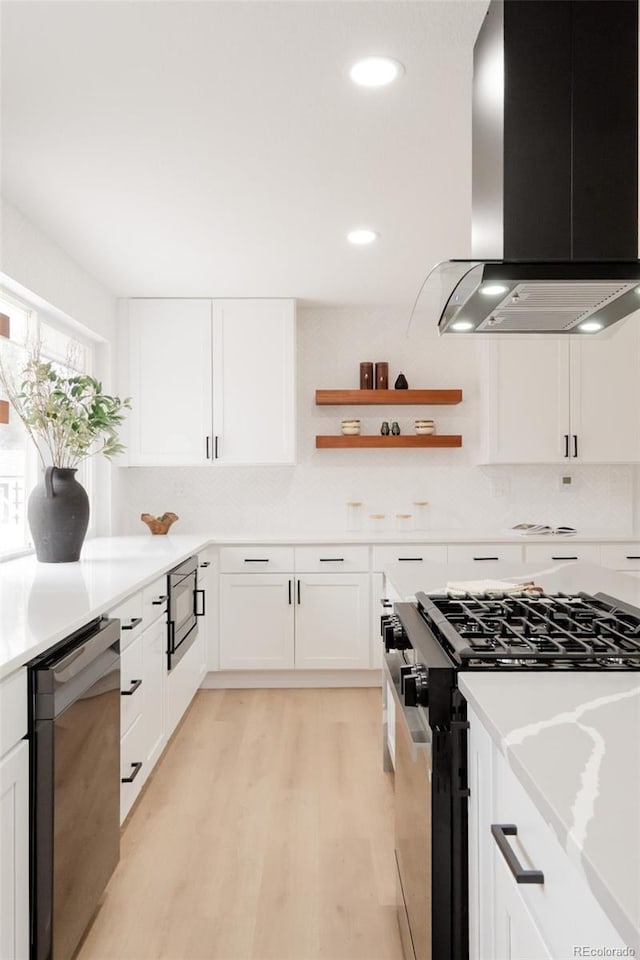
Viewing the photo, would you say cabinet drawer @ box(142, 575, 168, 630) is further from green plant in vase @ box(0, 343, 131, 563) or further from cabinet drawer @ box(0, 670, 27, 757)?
cabinet drawer @ box(0, 670, 27, 757)

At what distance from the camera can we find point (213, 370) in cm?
463

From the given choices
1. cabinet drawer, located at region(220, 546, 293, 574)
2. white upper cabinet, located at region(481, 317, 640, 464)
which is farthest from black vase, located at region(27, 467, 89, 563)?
white upper cabinet, located at region(481, 317, 640, 464)

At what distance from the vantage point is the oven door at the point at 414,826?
143 cm

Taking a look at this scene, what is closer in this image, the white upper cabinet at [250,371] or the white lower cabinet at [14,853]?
the white lower cabinet at [14,853]

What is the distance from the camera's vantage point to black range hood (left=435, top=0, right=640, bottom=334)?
1.65 m

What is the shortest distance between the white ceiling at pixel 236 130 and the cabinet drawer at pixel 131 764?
6.88ft

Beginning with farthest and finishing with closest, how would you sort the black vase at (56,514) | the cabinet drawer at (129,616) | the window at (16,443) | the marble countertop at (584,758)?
the window at (16,443) → the black vase at (56,514) → the cabinet drawer at (129,616) → the marble countertop at (584,758)

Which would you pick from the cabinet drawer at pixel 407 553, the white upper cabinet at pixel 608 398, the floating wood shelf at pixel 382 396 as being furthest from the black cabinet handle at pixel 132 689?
the white upper cabinet at pixel 608 398

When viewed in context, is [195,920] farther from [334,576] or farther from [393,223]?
[393,223]

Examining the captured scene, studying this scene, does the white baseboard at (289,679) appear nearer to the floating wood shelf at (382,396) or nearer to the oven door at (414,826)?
the floating wood shelf at (382,396)

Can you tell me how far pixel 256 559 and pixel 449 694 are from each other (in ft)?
10.1

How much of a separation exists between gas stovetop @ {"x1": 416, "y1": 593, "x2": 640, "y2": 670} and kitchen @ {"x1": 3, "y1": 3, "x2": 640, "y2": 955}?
0.99 m

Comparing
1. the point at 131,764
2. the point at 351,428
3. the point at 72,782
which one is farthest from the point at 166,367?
the point at 72,782

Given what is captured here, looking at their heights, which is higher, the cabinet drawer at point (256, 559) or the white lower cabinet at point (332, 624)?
the cabinet drawer at point (256, 559)
